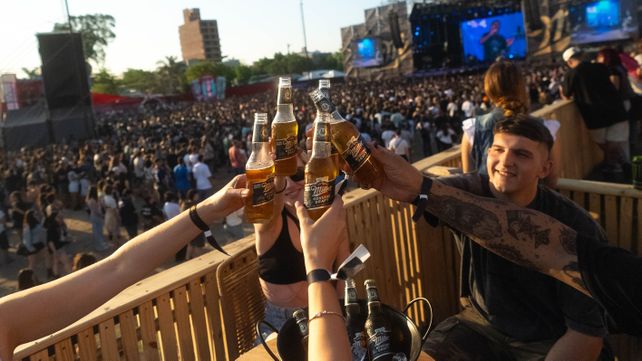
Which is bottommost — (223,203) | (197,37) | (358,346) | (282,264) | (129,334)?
(129,334)

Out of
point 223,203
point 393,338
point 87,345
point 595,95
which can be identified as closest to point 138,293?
point 87,345

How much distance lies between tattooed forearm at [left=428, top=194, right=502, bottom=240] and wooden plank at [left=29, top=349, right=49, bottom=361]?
1763 millimetres

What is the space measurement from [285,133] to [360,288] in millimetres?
1688


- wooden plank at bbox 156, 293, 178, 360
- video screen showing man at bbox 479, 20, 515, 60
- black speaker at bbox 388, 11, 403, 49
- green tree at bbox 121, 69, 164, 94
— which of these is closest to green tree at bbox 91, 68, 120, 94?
green tree at bbox 121, 69, 164, 94

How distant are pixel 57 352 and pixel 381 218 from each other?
7.45ft

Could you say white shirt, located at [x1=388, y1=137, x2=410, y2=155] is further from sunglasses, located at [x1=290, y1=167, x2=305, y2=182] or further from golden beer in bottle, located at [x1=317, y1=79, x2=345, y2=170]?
golden beer in bottle, located at [x1=317, y1=79, x2=345, y2=170]

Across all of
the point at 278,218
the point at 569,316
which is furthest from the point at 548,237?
the point at 278,218

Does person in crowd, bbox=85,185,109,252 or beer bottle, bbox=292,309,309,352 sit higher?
beer bottle, bbox=292,309,309,352

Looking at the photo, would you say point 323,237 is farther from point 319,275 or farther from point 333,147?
point 333,147

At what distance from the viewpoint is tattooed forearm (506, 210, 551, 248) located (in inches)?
71.6

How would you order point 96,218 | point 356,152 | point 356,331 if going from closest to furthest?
point 356,331, point 356,152, point 96,218

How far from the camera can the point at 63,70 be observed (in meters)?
27.0

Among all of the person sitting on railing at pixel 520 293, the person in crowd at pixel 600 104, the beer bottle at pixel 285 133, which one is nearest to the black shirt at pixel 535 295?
the person sitting on railing at pixel 520 293

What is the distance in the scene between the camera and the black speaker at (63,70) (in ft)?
87.2
